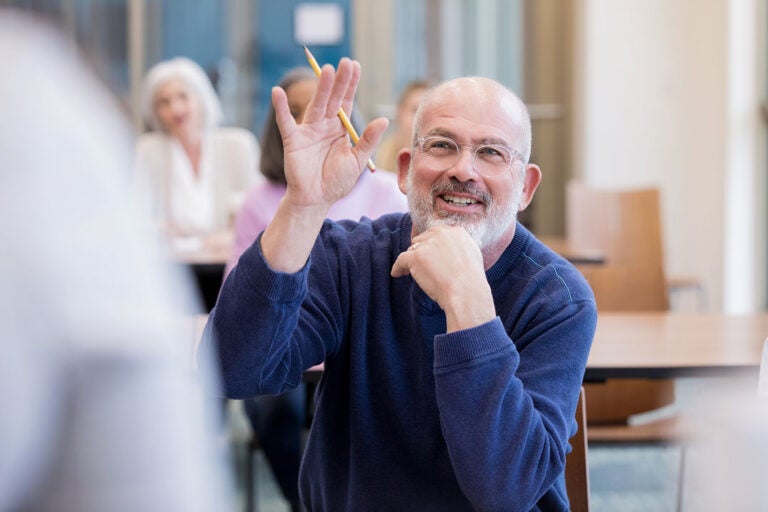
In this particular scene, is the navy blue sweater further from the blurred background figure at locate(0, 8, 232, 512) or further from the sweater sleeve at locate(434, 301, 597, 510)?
the blurred background figure at locate(0, 8, 232, 512)

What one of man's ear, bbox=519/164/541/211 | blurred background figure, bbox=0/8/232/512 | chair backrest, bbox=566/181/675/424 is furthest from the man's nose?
chair backrest, bbox=566/181/675/424

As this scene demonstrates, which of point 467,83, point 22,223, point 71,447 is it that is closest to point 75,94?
point 22,223

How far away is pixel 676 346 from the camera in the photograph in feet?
7.45

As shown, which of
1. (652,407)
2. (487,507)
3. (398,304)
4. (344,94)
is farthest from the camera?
(652,407)

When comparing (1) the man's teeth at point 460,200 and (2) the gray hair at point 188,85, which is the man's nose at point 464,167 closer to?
(1) the man's teeth at point 460,200

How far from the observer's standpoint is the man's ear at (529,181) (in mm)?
1629

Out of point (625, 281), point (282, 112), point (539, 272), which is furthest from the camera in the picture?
point (625, 281)

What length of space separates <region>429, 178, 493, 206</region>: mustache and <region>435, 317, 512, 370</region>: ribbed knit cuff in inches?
12.1

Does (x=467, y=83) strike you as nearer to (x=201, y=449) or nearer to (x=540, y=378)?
(x=540, y=378)

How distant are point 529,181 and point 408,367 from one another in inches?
14.4

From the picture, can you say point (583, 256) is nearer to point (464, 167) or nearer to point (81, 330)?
point (464, 167)

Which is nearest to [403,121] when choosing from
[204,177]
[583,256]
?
[204,177]

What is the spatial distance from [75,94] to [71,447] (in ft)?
0.77

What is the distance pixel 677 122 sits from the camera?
669 centimetres
